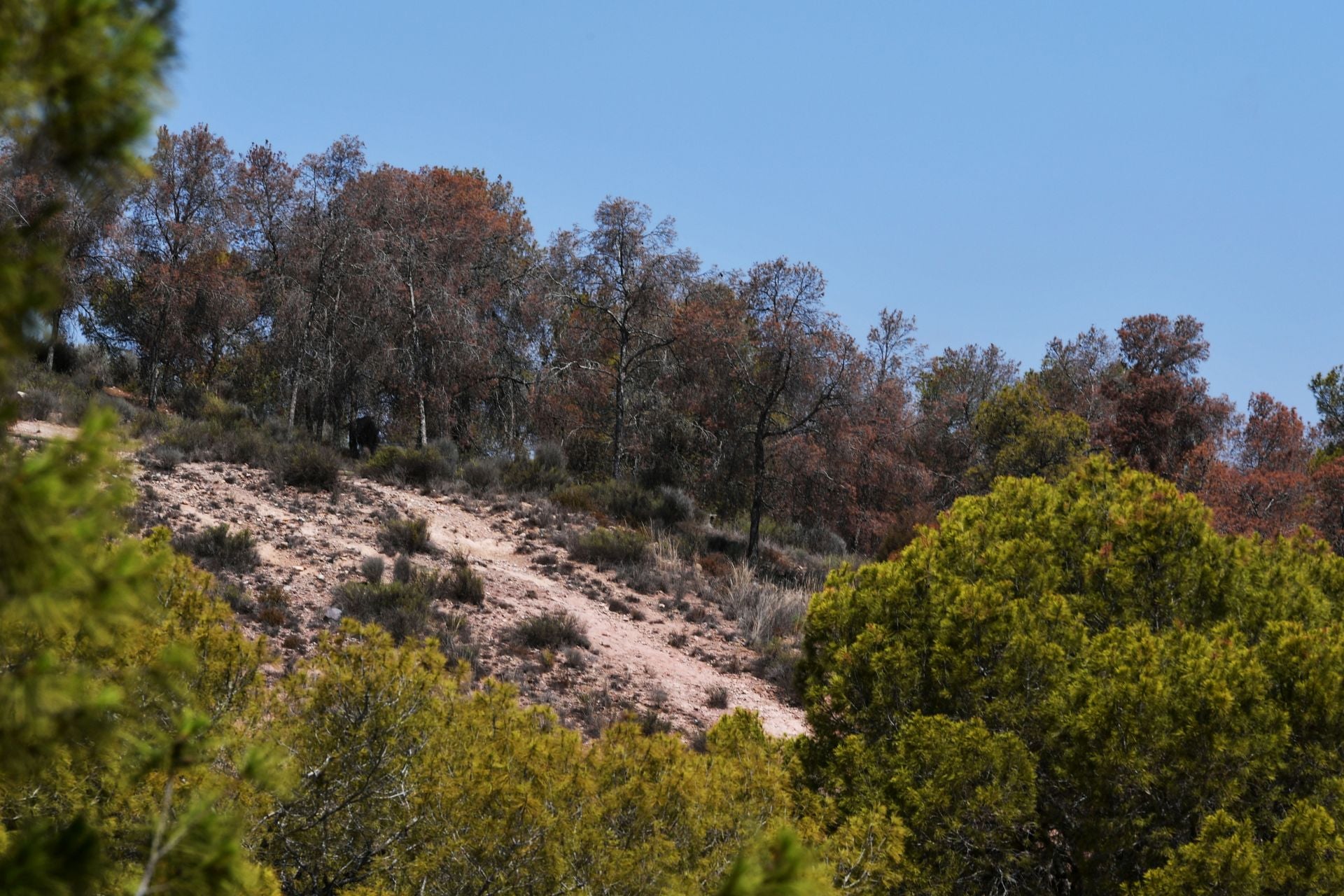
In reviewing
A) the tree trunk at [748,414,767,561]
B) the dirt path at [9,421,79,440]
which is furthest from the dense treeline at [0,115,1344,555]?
the dirt path at [9,421,79,440]

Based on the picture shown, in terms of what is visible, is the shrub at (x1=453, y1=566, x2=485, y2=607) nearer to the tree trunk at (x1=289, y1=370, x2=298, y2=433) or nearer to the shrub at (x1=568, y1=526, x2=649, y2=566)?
the shrub at (x1=568, y1=526, x2=649, y2=566)

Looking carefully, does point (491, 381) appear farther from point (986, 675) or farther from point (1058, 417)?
point (986, 675)

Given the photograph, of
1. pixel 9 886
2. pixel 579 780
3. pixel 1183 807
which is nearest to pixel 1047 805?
pixel 1183 807

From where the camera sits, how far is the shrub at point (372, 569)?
1255 cm

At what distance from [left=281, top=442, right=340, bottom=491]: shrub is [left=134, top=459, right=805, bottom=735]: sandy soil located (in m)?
0.28

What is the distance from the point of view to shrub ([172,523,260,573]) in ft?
38.3

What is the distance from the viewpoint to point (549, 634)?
40.5 ft

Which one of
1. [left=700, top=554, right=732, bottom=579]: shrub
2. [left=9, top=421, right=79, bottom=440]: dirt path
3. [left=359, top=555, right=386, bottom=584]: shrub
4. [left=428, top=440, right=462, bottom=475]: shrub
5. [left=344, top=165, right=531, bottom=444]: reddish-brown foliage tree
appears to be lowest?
[left=359, top=555, right=386, bottom=584]: shrub

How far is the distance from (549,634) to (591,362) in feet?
42.5

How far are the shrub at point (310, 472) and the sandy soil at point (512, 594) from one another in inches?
11.2

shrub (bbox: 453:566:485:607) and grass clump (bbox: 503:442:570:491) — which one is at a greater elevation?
grass clump (bbox: 503:442:570:491)

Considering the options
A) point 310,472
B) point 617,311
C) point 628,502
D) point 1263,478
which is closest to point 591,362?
point 617,311

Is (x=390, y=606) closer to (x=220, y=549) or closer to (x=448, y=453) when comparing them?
(x=220, y=549)

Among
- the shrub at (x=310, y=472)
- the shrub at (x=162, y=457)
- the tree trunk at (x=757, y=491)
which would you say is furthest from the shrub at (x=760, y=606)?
the shrub at (x=162, y=457)
